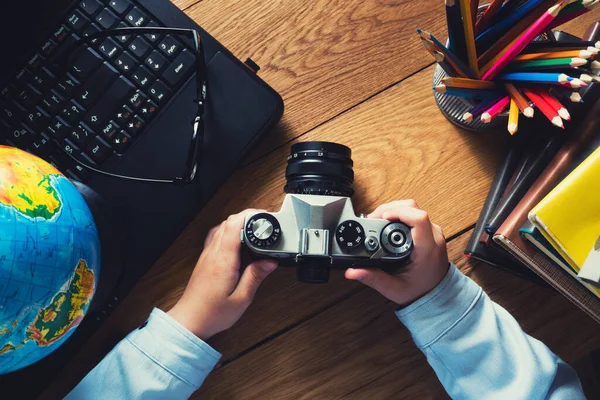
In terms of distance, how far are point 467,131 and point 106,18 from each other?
41cm

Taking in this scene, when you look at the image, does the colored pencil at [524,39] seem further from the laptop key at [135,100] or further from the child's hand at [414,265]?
the laptop key at [135,100]

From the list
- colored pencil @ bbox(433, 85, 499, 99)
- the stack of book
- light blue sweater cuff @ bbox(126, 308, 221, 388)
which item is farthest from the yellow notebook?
light blue sweater cuff @ bbox(126, 308, 221, 388)

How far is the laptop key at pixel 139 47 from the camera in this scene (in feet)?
1.78

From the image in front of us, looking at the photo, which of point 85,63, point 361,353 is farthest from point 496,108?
point 85,63

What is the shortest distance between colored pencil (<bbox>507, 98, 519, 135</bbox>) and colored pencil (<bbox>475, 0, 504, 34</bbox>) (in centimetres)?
7

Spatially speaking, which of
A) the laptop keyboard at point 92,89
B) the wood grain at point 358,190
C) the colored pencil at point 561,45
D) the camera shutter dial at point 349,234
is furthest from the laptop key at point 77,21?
the colored pencil at point 561,45

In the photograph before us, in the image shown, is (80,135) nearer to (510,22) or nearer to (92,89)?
(92,89)

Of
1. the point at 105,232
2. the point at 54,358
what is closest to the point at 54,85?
the point at 105,232

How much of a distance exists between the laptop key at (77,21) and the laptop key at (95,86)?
45 millimetres

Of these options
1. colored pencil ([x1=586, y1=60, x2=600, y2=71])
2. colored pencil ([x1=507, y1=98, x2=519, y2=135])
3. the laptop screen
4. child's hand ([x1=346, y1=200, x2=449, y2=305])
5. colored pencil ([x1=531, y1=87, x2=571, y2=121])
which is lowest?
child's hand ([x1=346, y1=200, x2=449, y2=305])

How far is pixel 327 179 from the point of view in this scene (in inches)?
19.6

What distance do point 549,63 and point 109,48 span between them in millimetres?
422

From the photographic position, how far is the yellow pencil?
1.47ft

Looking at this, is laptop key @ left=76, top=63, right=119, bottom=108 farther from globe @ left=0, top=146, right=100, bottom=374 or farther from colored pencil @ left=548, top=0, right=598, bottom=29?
colored pencil @ left=548, top=0, right=598, bottom=29
